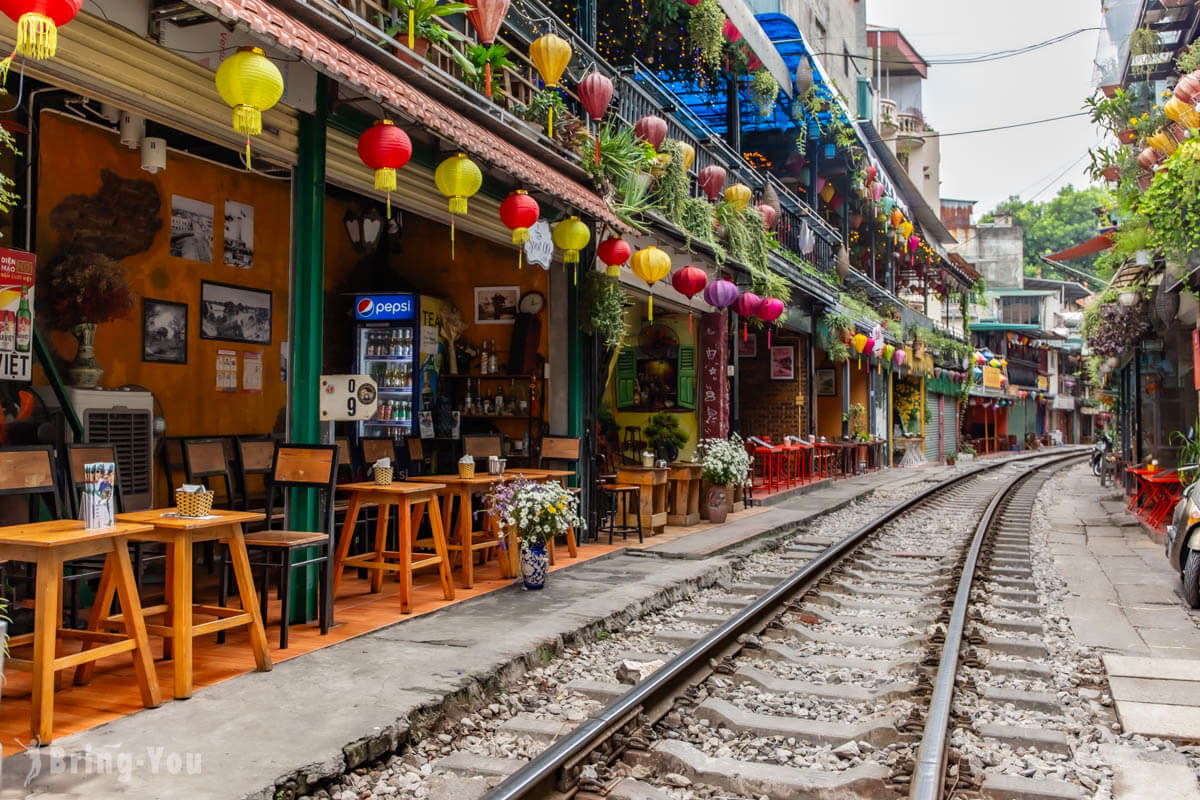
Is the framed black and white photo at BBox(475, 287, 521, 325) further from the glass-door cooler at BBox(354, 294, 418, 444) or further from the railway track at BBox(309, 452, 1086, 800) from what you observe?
the railway track at BBox(309, 452, 1086, 800)

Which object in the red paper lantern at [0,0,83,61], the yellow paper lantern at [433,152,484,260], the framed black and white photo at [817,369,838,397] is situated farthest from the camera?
the framed black and white photo at [817,369,838,397]

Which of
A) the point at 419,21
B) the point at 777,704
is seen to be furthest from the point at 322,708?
the point at 419,21

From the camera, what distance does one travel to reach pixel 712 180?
1259 centimetres

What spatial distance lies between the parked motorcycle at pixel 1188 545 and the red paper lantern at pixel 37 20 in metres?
8.67

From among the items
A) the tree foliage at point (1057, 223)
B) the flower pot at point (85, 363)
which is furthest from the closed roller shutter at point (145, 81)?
the tree foliage at point (1057, 223)

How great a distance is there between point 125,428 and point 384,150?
3.07 m

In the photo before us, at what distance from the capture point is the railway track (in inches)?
154

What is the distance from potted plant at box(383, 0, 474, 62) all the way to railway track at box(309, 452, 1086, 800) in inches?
179

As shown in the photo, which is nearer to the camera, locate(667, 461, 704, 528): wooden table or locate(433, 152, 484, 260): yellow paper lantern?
locate(433, 152, 484, 260): yellow paper lantern

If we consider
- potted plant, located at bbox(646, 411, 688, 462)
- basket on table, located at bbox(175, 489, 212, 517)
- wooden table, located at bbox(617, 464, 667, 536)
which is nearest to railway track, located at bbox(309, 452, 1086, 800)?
basket on table, located at bbox(175, 489, 212, 517)

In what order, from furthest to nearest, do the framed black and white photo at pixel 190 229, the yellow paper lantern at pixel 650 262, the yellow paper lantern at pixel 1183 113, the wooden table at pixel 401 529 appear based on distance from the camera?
the yellow paper lantern at pixel 1183 113
the yellow paper lantern at pixel 650 262
the framed black and white photo at pixel 190 229
the wooden table at pixel 401 529

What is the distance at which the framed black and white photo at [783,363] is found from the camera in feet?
69.7

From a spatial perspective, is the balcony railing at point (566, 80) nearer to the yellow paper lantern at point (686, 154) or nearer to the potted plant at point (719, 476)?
the yellow paper lantern at point (686, 154)

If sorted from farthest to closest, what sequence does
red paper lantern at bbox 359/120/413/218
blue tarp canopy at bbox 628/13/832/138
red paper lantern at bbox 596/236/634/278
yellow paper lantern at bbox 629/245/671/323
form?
blue tarp canopy at bbox 628/13/832/138 → yellow paper lantern at bbox 629/245/671/323 → red paper lantern at bbox 596/236/634/278 → red paper lantern at bbox 359/120/413/218
